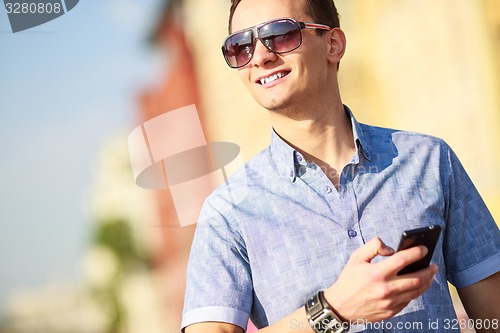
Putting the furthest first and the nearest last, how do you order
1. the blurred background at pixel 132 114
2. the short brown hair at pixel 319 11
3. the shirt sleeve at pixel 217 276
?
the blurred background at pixel 132 114, the short brown hair at pixel 319 11, the shirt sleeve at pixel 217 276

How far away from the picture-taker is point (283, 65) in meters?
1.58

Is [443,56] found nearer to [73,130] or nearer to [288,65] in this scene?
[73,130]

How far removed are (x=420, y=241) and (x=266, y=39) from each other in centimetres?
60

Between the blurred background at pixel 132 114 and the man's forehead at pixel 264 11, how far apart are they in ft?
6.66

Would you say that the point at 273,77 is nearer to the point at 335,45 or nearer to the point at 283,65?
the point at 283,65

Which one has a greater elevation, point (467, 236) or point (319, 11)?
point (319, 11)

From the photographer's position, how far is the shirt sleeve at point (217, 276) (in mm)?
1425

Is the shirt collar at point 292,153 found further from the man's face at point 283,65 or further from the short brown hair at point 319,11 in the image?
the short brown hair at point 319,11

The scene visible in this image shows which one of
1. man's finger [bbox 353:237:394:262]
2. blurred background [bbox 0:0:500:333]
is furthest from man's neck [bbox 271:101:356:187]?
blurred background [bbox 0:0:500:333]

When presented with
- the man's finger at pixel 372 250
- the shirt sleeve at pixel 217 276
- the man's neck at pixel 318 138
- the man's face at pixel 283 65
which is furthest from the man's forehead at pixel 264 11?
the man's finger at pixel 372 250

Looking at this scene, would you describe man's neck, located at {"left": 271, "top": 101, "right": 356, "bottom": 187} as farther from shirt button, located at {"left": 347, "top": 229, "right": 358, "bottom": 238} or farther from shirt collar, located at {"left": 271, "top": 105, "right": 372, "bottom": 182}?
shirt button, located at {"left": 347, "top": 229, "right": 358, "bottom": 238}

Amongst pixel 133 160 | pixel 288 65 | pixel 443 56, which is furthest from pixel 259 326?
pixel 443 56

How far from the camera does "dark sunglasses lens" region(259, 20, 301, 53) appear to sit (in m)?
1.58

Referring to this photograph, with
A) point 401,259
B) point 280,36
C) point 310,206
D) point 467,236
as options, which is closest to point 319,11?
point 280,36
